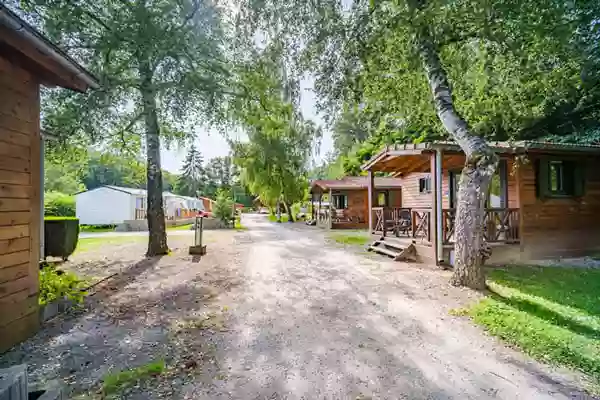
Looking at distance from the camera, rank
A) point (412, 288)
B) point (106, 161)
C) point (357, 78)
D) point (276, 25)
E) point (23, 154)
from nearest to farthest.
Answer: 1. point (23, 154)
2. point (412, 288)
3. point (276, 25)
4. point (357, 78)
5. point (106, 161)

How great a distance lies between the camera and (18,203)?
3736 millimetres

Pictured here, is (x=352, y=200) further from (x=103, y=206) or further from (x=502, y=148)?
(x=103, y=206)

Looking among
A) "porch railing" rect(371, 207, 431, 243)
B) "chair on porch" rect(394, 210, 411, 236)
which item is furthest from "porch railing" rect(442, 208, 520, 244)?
"chair on porch" rect(394, 210, 411, 236)

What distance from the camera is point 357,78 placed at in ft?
24.6

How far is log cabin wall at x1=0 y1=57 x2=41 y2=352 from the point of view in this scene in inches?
138

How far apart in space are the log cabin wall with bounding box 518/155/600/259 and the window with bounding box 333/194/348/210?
41.9 ft

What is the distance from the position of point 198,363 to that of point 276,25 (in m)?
6.46

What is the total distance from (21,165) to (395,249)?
879 cm

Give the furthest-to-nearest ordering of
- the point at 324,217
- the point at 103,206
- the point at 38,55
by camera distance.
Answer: the point at 103,206 → the point at 324,217 → the point at 38,55

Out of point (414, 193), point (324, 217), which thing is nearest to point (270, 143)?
point (324, 217)

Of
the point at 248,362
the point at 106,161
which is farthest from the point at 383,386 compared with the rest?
the point at 106,161

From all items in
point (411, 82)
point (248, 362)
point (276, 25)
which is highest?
point (276, 25)

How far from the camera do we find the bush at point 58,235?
763 cm

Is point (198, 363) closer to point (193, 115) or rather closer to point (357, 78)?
point (357, 78)
